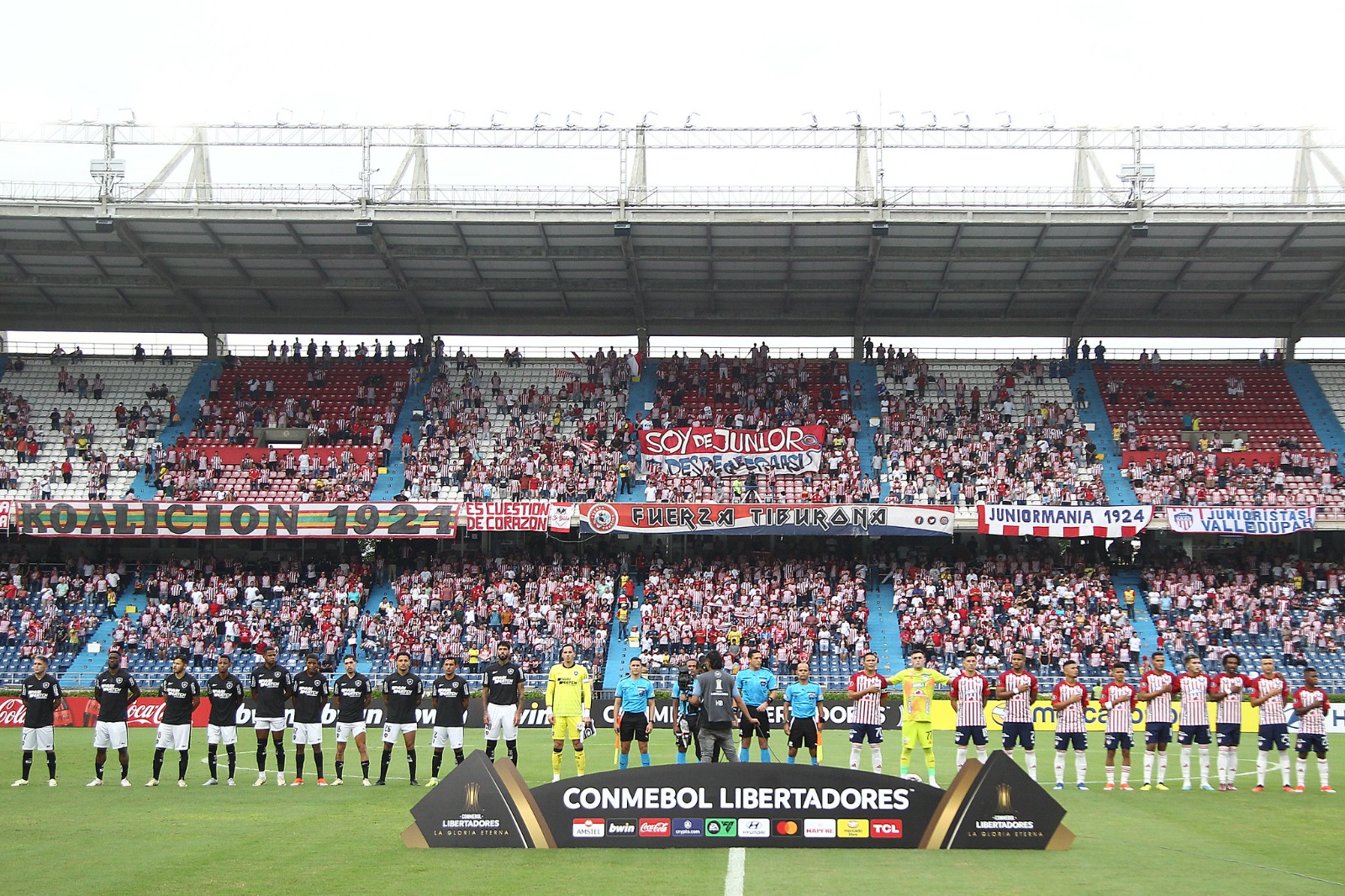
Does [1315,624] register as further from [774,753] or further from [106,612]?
[106,612]

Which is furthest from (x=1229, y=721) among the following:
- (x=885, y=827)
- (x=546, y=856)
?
(x=546, y=856)

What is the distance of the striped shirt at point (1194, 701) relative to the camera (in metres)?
18.7

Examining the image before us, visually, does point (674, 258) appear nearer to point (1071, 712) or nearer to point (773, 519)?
point (773, 519)

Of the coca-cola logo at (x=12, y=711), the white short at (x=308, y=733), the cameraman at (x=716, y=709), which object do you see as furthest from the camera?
the coca-cola logo at (x=12, y=711)

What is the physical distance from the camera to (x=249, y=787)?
17.9 metres

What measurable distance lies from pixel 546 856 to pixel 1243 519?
33680 mm

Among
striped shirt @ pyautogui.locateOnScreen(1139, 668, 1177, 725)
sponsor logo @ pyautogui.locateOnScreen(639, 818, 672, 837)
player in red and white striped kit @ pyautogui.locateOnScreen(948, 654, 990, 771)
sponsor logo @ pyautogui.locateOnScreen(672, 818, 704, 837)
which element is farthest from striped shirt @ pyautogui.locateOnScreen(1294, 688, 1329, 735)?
sponsor logo @ pyautogui.locateOnScreen(639, 818, 672, 837)

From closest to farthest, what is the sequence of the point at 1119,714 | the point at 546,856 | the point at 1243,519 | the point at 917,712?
the point at 546,856 → the point at 917,712 → the point at 1119,714 → the point at 1243,519

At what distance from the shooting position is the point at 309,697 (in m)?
18.0

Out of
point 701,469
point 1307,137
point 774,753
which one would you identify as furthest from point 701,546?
point 1307,137

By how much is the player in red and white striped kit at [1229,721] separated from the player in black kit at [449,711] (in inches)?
455

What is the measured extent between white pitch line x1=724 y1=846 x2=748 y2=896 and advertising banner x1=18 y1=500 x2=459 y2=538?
29.2 meters

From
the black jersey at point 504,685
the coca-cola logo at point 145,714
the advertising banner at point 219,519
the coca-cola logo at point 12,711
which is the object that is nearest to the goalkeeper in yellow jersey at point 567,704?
the black jersey at point 504,685

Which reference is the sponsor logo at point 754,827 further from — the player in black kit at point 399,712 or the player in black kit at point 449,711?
the player in black kit at point 399,712
